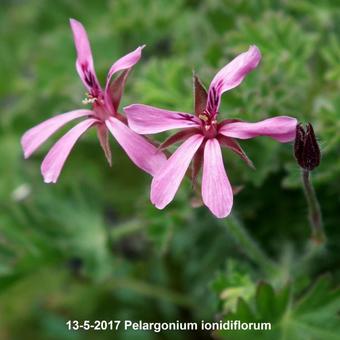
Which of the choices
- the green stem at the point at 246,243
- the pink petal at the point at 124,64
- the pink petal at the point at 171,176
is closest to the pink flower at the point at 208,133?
the pink petal at the point at 171,176

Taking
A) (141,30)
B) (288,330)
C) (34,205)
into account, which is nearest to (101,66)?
(141,30)

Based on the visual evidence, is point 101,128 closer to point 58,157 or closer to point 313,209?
point 58,157

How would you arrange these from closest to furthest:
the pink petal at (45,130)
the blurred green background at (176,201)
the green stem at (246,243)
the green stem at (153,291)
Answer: the pink petal at (45,130) < the green stem at (246,243) < the blurred green background at (176,201) < the green stem at (153,291)

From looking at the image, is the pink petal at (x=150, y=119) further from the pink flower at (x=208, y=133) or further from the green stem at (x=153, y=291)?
the green stem at (x=153, y=291)

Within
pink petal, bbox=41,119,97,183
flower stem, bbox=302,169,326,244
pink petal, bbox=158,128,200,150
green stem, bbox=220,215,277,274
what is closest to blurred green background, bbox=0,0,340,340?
green stem, bbox=220,215,277,274

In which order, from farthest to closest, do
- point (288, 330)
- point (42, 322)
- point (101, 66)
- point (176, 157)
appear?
point (101, 66) < point (42, 322) < point (288, 330) < point (176, 157)

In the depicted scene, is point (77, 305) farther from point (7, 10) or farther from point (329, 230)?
point (7, 10)
